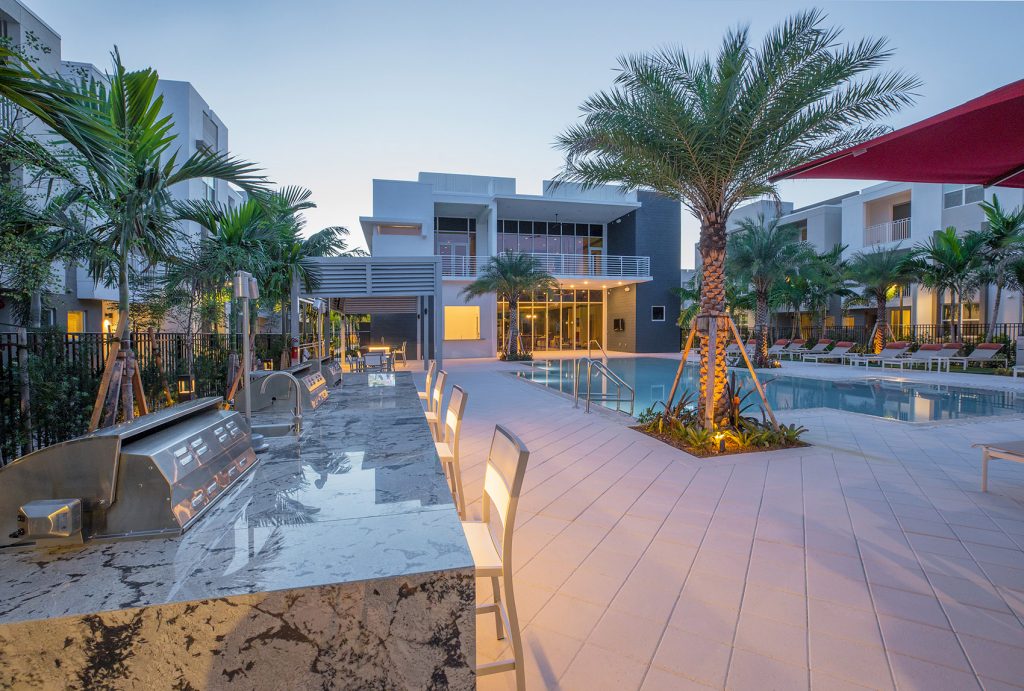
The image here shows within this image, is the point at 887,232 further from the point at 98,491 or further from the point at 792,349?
the point at 98,491

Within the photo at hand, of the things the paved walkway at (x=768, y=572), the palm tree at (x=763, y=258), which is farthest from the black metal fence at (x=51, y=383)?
the palm tree at (x=763, y=258)

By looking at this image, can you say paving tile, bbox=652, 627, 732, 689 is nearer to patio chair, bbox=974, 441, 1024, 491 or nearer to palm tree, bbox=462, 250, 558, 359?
patio chair, bbox=974, 441, 1024, 491

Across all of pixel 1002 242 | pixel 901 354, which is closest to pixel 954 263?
pixel 1002 242

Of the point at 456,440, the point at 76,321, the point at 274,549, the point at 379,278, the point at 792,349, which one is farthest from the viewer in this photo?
the point at 792,349

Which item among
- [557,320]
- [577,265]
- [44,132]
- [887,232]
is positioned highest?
[887,232]

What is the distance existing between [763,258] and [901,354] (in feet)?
18.2

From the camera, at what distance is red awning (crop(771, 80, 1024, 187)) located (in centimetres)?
226

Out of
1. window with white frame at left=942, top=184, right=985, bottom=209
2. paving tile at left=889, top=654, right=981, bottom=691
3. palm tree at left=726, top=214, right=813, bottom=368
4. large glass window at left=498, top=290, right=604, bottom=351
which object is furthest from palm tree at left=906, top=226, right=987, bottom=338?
paving tile at left=889, top=654, right=981, bottom=691

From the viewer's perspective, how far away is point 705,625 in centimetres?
204

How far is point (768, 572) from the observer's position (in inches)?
98.0

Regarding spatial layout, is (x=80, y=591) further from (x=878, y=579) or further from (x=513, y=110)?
(x=513, y=110)

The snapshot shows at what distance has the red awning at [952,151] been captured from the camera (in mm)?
2262

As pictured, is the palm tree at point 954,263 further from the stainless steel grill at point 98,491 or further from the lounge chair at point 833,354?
the stainless steel grill at point 98,491

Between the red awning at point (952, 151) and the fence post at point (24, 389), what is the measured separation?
551cm
